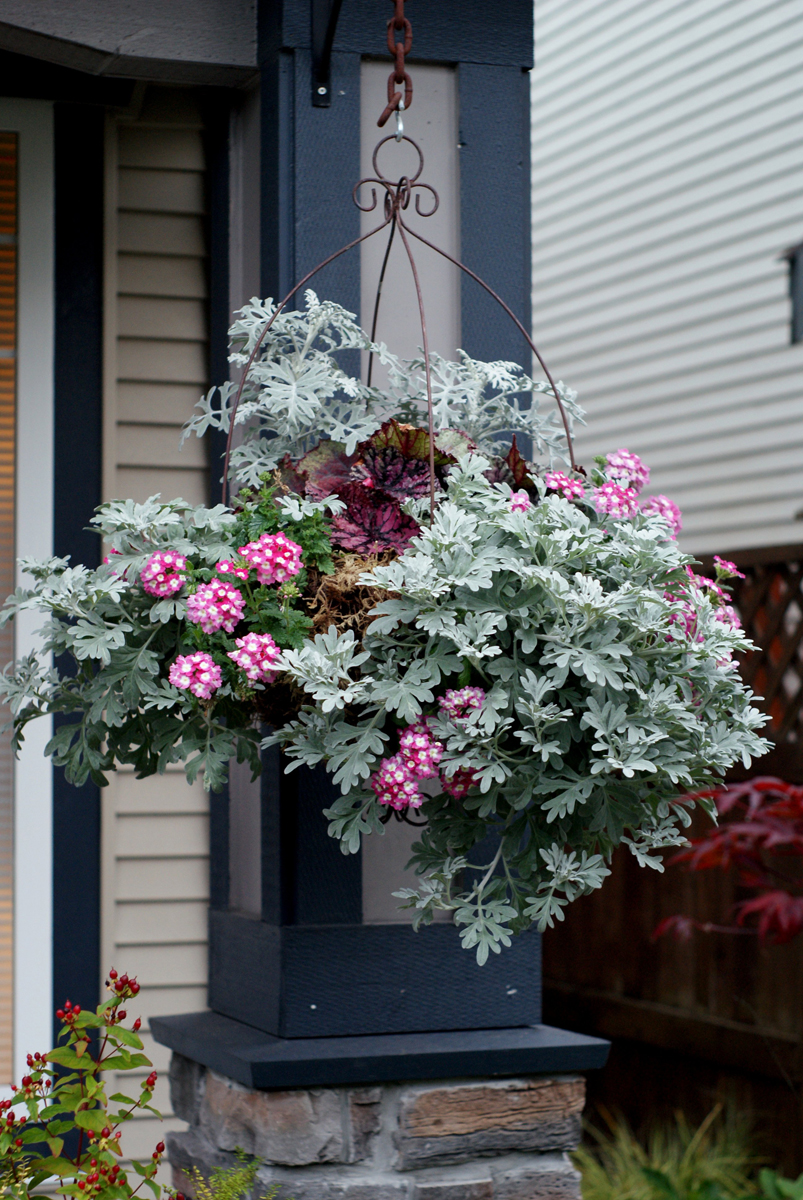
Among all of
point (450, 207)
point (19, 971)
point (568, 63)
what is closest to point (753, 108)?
point (568, 63)

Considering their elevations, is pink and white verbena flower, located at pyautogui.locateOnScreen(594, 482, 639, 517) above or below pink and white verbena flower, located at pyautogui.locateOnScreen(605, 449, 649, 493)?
below

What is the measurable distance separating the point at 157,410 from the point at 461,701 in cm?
144

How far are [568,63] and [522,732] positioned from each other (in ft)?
16.3

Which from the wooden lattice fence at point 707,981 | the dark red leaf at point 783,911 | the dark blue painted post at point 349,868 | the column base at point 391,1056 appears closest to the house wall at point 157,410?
the dark blue painted post at point 349,868

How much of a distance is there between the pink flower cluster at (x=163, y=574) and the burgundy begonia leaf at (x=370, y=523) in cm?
21

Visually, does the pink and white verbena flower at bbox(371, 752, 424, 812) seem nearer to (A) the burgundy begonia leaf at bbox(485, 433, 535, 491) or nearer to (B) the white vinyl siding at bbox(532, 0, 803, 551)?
(A) the burgundy begonia leaf at bbox(485, 433, 535, 491)

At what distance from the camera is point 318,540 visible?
169 cm

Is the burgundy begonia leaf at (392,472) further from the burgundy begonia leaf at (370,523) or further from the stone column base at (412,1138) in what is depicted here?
the stone column base at (412,1138)

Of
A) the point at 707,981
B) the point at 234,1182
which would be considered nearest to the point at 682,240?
the point at 707,981

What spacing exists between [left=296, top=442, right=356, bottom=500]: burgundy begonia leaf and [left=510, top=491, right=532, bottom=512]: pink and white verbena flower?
23 centimetres

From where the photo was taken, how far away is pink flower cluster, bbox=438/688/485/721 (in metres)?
1.57

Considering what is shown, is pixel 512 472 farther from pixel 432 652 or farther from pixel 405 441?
pixel 432 652

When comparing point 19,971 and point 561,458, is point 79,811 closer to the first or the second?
point 19,971

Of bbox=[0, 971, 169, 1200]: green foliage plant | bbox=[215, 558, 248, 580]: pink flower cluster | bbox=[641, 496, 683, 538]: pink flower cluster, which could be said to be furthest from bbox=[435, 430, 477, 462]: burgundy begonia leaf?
bbox=[0, 971, 169, 1200]: green foliage plant
